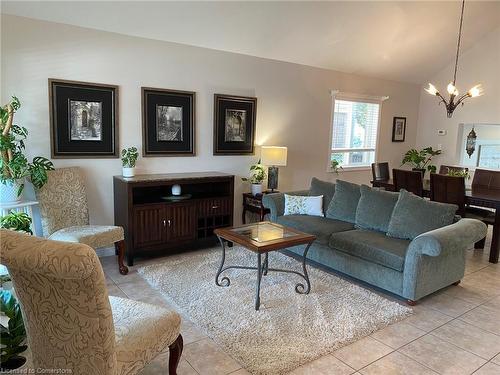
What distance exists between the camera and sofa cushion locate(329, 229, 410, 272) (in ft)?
10.7

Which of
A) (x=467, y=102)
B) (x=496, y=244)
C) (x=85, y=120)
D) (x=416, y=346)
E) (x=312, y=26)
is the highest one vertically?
(x=312, y=26)

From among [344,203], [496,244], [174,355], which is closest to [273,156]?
[344,203]

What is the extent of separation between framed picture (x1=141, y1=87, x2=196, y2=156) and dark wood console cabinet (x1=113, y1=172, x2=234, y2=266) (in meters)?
0.36

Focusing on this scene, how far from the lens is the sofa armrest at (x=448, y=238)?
2.96 metres

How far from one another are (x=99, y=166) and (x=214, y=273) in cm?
178

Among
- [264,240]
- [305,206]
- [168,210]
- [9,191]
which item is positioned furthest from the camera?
[305,206]

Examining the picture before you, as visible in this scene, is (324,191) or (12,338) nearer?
(12,338)

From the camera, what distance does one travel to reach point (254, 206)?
506 centimetres

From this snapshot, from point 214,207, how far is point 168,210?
0.61 m

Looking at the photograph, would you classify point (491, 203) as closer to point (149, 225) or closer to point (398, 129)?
point (398, 129)

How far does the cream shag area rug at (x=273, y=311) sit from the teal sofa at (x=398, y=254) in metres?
0.16

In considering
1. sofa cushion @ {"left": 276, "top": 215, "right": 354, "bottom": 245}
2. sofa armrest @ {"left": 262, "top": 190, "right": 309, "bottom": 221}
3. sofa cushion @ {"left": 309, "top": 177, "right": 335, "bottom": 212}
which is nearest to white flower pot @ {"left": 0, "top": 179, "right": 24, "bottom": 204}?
sofa armrest @ {"left": 262, "top": 190, "right": 309, "bottom": 221}

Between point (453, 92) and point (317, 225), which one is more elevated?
point (453, 92)

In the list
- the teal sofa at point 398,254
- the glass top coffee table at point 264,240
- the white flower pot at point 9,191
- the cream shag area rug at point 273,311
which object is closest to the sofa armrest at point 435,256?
the teal sofa at point 398,254
